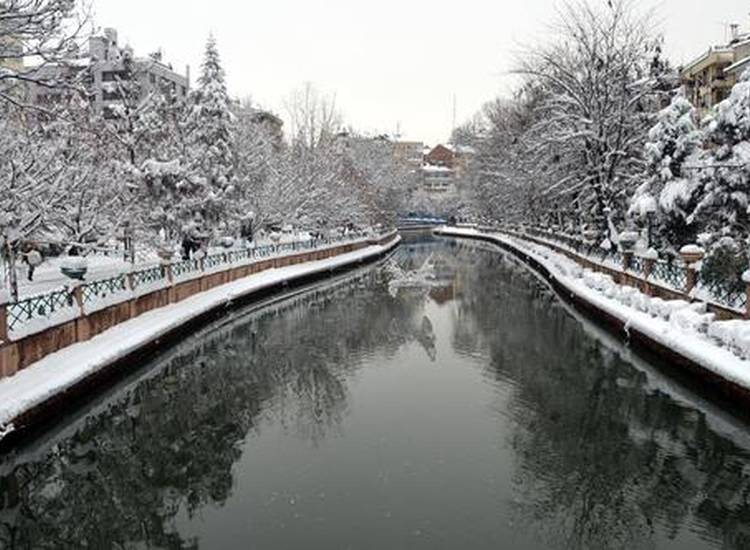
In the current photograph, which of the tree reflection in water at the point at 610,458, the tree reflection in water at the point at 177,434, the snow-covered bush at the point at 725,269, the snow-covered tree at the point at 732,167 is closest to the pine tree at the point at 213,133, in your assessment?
the tree reflection in water at the point at 177,434

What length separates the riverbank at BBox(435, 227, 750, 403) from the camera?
14484 millimetres

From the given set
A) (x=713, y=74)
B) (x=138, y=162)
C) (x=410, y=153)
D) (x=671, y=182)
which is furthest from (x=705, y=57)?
(x=410, y=153)

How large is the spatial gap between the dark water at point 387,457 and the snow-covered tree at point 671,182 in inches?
342

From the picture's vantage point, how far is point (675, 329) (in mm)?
18156

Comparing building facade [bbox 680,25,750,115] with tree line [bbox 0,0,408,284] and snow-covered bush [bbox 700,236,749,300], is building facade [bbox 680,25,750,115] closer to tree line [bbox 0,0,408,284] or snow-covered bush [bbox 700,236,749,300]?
tree line [bbox 0,0,408,284]

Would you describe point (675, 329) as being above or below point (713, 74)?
below

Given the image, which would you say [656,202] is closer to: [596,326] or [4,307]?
[596,326]

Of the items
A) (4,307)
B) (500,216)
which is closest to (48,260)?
(4,307)

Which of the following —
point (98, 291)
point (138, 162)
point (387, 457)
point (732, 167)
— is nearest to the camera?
point (387, 457)

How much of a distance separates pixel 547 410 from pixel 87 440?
8.67 m

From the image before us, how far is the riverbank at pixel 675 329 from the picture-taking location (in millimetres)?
14484

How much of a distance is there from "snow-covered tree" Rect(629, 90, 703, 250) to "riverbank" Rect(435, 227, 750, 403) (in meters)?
2.92

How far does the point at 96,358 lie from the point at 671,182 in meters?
21.4

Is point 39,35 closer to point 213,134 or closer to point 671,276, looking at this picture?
point 671,276
